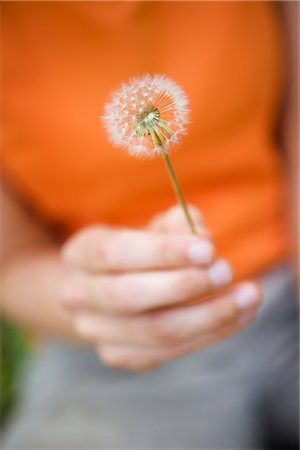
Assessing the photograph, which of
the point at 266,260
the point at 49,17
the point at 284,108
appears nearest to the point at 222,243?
the point at 266,260

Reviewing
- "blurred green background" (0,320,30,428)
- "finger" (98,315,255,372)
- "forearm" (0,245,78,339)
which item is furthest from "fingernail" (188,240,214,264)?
"blurred green background" (0,320,30,428)

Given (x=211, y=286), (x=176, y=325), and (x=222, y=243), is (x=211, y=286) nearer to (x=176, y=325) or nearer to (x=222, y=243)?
(x=176, y=325)

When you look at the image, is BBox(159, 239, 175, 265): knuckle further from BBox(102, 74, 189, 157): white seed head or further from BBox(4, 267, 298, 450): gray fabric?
BBox(4, 267, 298, 450): gray fabric

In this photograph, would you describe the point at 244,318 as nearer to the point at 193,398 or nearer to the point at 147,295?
the point at 147,295

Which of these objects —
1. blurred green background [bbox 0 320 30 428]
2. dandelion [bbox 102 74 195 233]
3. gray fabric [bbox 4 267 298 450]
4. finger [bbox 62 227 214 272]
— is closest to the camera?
dandelion [bbox 102 74 195 233]

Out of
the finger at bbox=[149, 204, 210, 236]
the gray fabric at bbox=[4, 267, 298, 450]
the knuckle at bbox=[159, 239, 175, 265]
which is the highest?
the finger at bbox=[149, 204, 210, 236]

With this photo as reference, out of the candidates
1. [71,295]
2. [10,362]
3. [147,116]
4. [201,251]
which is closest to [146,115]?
[147,116]

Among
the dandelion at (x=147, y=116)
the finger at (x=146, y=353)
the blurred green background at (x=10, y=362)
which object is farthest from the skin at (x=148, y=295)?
the blurred green background at (x=10, y=362)

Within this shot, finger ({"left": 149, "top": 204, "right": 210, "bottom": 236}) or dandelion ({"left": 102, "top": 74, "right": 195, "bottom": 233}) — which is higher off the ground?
finger ({"left": 149, "top": 204, "right": 210, "bottom": 236})
